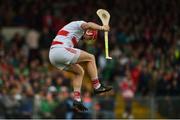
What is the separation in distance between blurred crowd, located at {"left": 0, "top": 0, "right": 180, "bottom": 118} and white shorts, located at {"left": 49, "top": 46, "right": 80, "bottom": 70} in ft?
23.8

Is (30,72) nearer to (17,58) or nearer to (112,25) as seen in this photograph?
(17,58)

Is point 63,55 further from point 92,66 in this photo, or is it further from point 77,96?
point 77,96

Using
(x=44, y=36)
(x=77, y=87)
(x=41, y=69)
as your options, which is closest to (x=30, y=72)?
(x=41, y=69)

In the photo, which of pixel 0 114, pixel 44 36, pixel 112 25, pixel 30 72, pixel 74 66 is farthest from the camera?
pixel 112 25

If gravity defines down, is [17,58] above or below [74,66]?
below

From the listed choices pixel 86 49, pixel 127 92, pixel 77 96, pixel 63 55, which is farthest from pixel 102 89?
pixel 86 49

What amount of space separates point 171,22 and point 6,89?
8.15 meters

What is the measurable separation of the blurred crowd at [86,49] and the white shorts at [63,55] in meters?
7.27

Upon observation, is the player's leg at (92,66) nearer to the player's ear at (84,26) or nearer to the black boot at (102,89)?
the black boot at (102,89)

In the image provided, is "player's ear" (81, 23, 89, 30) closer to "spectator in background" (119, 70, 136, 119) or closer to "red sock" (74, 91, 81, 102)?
"red sock" (74, 91, 81, 102)

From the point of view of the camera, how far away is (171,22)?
101 ft

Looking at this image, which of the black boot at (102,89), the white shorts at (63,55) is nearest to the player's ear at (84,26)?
the white shorts at (63,55)

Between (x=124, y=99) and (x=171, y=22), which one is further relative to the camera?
(x=171, y=22)

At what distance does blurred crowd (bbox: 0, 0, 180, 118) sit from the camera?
24.6m
